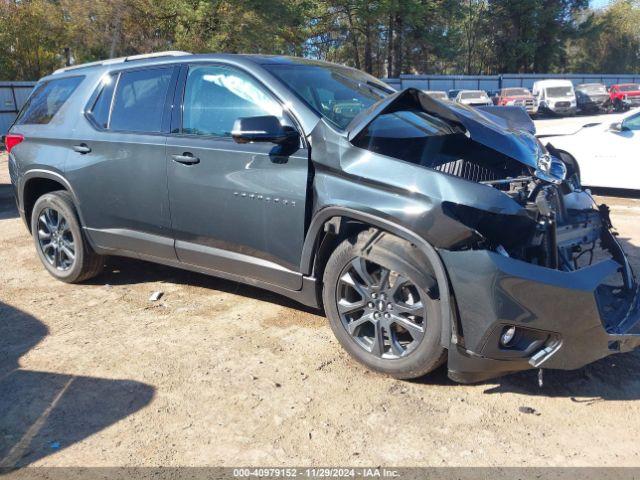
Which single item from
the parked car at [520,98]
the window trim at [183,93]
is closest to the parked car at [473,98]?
the parked car at [520,98]

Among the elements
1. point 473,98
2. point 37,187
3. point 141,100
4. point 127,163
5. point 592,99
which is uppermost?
point 141,100

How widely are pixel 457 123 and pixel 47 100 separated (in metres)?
3.80

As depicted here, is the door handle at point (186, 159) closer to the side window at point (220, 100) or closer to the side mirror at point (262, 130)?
the side window at point (220, 100)

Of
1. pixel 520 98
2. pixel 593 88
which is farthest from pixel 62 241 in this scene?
pixel 593 88

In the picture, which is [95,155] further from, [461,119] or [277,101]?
[461,119]

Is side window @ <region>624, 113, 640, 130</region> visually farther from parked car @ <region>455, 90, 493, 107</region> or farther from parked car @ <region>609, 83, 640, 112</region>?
parked car @ <region>609, 83, 640, 112</region>

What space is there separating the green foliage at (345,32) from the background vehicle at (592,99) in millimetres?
11527

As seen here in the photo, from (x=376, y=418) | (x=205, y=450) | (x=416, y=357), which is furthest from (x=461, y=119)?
(x=205, y=450)

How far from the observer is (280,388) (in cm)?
334

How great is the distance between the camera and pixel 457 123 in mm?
3418

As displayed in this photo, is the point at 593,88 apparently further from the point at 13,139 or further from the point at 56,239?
the point at 56,239

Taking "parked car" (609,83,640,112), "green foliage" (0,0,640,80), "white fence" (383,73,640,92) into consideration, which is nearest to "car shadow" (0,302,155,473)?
"green foliage" (0,0,640,80)

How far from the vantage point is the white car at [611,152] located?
8.19 meters

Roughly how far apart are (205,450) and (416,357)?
3.93 ft
